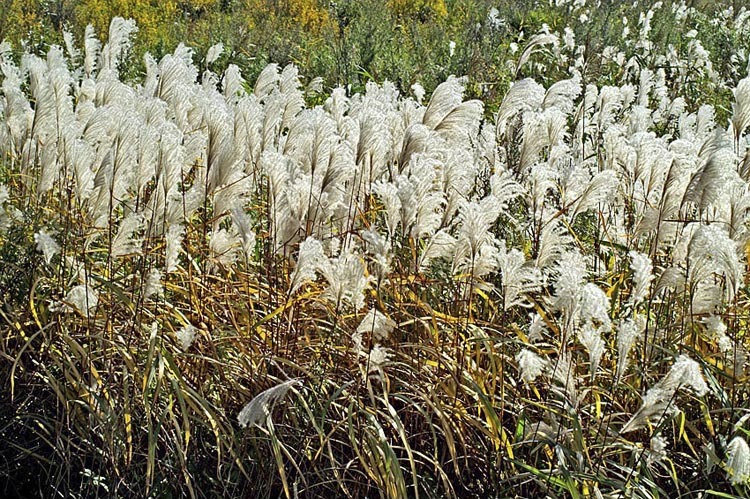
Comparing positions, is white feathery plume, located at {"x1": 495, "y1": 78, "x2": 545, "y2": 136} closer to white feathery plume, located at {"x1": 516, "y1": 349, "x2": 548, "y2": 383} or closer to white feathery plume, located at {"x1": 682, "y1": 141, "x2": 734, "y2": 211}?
white feathery plume, located at {"x1": 682, "y1": 141, "x2": 734, "y2": 211}

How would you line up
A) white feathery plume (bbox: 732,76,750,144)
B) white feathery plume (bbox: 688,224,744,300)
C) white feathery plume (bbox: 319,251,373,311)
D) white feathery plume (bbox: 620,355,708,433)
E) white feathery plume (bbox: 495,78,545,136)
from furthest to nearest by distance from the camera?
white feathery plume (bbox: 495,78,545,136), white feathery plume (bbox: 732,76,750,144), white feathery plume (bbox: 319,251,373,311), white feathery plume (bbox: 688,224,744,300), white feathery plume (bbox: 620,355,708,433)

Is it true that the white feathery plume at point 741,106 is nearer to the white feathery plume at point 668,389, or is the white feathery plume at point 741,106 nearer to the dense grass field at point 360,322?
the dense grass field at point 360,322

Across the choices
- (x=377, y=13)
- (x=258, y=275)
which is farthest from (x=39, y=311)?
(x=377, y=13)

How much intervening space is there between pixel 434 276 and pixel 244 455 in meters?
0.89

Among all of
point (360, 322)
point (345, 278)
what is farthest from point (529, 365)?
point (360, 322)

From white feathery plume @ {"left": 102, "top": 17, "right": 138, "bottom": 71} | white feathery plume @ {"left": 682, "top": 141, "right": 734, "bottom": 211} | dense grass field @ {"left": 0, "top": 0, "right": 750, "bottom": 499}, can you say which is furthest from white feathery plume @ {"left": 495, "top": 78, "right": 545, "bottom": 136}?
white feathery plume @ {"left": 102, "top": 17, "right": 138, "bottom": 71}

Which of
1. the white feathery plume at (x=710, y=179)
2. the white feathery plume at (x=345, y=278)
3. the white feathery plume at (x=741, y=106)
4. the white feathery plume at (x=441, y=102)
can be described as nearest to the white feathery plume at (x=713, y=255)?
the white feathery plume at (x=710, y=179)

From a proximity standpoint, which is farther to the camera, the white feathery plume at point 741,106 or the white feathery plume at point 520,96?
the white feathery plume at point 520,96

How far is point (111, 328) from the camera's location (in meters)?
2.89

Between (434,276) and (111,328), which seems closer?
(111,328)

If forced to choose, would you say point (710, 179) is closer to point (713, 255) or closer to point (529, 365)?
point (713, 255)

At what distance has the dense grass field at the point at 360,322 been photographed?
2.51 m

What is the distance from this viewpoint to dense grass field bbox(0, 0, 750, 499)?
8.24 ft

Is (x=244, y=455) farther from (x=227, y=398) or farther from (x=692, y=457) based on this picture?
(x=692, y=457)
